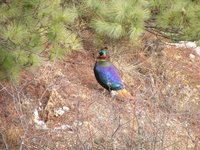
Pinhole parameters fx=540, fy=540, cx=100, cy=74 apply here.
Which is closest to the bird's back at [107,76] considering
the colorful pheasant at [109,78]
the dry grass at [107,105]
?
the colorful pheasant at [109,78]

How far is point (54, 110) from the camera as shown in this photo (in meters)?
4.59

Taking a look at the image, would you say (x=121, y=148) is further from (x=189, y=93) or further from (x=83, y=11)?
(x=189, y=93)

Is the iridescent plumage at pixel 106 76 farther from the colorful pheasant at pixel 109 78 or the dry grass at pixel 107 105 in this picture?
the dry grass at pixel 107 105

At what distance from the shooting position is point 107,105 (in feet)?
15.2

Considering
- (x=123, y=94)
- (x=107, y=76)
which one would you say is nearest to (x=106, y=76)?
(x=107, y=76)

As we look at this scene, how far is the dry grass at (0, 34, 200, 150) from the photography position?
377 centimetres

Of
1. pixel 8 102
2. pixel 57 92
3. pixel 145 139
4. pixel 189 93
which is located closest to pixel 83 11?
pixel 57 92

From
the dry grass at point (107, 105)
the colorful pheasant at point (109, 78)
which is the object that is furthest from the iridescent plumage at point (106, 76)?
the dry grass at point (107, 105)

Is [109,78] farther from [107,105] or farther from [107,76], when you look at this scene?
[107,105]

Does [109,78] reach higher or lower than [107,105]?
higher

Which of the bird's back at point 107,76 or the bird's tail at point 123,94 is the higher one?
the bird's back at point 107,76

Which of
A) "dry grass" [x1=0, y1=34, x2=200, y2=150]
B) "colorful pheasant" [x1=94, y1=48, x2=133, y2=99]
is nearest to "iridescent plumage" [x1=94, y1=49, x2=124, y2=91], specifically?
"colorful pheasant" [x1=94, y1=48, x2=133, y2=99]

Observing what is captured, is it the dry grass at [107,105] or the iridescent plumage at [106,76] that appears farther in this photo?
the iridescent plumage at [106,76]

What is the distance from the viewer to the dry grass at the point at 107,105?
377 cm
